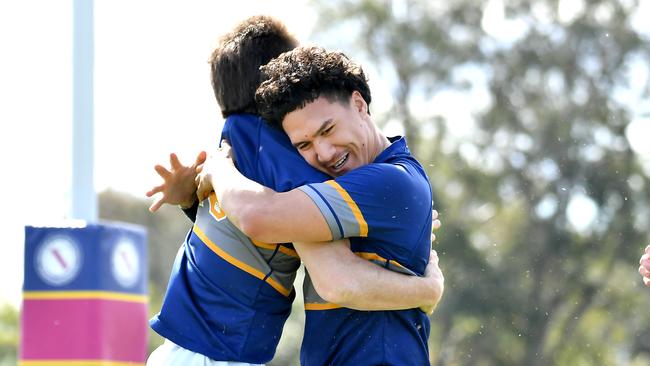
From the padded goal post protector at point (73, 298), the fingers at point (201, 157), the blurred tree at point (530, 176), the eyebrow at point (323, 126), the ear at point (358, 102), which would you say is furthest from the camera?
the blurred tree at point (530, 176)

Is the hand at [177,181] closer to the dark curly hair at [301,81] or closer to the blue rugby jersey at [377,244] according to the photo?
the dark curly hair at [301,81]

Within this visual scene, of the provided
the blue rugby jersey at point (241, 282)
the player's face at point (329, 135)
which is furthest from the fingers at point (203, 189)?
the player's face at point (329, 135)

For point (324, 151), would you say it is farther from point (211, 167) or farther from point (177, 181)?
point (177, 181)

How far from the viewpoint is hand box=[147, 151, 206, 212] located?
4.18 m

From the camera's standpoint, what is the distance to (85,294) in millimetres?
8016

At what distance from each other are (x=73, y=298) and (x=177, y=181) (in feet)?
13.1

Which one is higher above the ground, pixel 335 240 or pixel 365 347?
pixel 335 240

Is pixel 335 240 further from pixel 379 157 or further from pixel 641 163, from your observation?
pixel 641 163

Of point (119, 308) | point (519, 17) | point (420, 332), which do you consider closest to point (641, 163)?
point (519, 17)

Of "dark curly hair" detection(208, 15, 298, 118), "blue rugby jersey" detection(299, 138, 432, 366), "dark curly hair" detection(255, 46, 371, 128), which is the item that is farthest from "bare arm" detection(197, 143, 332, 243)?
"dark curly hair" detection(208, 15, 298, 118)

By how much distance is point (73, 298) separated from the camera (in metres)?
7.98

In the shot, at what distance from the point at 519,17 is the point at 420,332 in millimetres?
21664

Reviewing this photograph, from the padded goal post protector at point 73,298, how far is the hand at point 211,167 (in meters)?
4.07

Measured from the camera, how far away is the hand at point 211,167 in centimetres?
388
